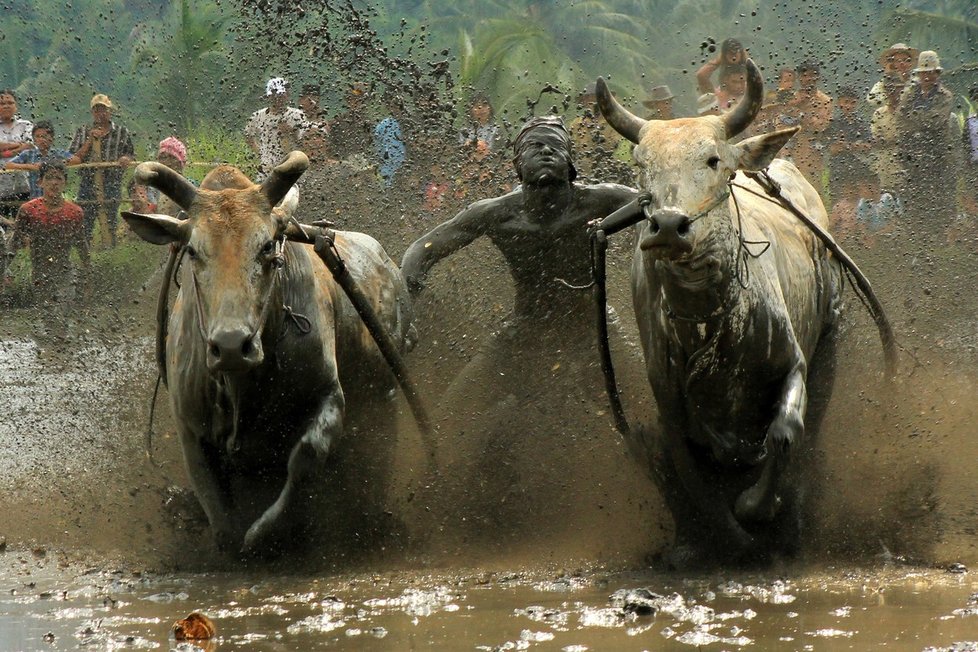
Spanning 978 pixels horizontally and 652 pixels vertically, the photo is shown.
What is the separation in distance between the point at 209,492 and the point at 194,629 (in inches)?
68.3

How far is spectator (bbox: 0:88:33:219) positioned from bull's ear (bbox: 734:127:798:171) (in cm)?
894

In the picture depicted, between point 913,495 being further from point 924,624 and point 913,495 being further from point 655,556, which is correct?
point 924,624

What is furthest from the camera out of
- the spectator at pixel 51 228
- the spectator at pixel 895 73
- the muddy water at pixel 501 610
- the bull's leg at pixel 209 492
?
the spectator at pixel 51 228

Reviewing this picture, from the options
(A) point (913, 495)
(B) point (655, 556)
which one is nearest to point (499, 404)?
(B) point (655, 556)

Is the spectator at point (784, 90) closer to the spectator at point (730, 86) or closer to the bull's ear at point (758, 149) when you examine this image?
the spectator at point (730, 86)

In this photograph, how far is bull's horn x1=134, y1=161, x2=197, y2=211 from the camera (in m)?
7.28

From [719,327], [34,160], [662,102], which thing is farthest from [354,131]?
[719,327]

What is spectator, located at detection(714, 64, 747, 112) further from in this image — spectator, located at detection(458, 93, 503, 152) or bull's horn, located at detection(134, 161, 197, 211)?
bull's horn, located at detection(134, 161, 197, 211)

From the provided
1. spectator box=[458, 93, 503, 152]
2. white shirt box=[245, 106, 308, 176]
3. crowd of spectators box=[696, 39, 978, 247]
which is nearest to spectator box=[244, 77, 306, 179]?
white shirt box=[245, 106, 308, 176]

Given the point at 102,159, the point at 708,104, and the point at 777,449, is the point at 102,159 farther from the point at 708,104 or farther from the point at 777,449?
the point at 777,449

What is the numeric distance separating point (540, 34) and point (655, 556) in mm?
12688

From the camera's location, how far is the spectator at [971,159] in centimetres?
1207

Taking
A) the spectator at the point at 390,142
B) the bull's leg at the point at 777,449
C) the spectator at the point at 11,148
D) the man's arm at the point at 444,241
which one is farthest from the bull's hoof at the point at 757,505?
the spectator at the point at 11,148

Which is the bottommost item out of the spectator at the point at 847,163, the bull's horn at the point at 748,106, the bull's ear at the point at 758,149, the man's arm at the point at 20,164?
the bull's ear at the point at 758,149
